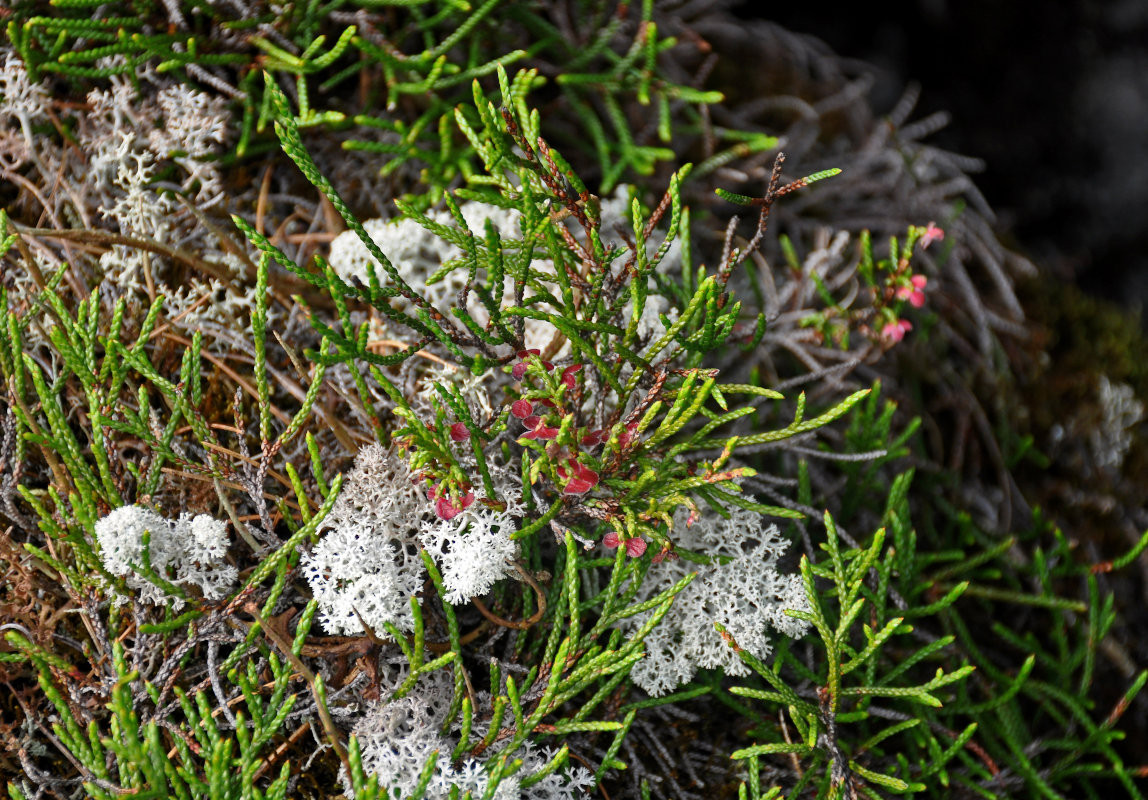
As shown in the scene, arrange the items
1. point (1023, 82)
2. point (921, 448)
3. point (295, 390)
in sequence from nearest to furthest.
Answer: point (295, 390), point (921, 448), point (1023, 82)

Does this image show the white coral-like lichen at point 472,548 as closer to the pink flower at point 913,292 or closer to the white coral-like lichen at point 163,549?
the white coral-like lichen at point 163,549

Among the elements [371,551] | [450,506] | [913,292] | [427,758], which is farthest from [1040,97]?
[427,758]

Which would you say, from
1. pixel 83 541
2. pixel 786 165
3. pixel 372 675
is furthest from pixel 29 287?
pixel 786 165

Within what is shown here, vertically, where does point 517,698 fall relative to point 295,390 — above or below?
below

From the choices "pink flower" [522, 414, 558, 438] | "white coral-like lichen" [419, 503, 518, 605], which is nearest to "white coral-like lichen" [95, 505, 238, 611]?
"white coral-like lichen" [419, 503, 518, 605]

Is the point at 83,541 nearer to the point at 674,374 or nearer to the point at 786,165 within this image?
the point at 674,374

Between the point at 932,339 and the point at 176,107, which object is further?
the point at 932,339

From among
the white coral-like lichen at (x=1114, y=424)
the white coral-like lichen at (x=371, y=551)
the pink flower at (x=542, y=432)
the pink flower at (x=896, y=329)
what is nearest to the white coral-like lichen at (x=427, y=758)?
the white coral-like lichen at (x=371, y=551)
